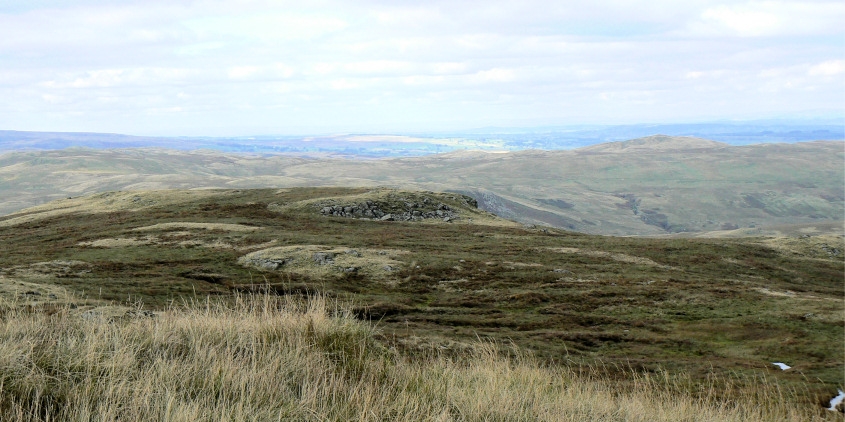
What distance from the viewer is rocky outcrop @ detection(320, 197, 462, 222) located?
77.6m

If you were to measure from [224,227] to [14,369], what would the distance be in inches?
2282

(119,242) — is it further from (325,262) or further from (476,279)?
(476,279)

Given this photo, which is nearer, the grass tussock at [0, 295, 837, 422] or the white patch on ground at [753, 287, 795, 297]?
the grass tussock at [0, 295, 837, 422]

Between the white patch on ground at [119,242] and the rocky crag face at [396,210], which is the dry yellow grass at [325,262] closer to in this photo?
the white patch on ground at [119,242]

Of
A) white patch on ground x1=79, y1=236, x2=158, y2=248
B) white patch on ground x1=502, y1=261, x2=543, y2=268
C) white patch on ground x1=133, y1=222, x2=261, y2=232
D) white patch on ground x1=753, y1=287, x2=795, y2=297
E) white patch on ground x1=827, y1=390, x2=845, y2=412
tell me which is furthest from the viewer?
white patch on ground x1=133, y1=222, x2=261, y2=232

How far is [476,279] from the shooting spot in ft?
144

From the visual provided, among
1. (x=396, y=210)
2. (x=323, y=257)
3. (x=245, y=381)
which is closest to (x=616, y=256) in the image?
(x=323, y=257)

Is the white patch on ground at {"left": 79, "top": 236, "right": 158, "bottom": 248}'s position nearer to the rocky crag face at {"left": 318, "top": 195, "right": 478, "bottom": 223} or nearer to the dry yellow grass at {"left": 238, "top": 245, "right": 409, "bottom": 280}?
the dry yellow grass at {"left": 238, "top": 245, "right": 409, "bottom": 280}

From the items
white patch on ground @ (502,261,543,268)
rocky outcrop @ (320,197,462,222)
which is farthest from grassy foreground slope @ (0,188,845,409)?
rocky outcrop @ (320,197,462,222)

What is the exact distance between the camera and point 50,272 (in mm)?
36094

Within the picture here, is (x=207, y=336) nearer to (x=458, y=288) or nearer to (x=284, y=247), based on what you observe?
(x=458, y=288)

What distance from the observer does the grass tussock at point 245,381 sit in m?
6.30

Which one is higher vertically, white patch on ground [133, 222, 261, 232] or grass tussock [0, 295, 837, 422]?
grass tussock [0, 295, 837, 422]

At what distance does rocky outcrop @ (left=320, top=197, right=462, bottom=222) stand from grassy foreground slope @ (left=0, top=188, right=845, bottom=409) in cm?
35
